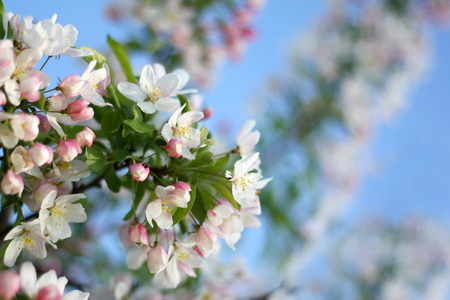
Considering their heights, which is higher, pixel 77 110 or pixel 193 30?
pixel 193 30

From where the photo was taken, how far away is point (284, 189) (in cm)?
176

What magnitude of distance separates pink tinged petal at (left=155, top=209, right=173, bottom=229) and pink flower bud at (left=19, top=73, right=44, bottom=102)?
176 millimetres

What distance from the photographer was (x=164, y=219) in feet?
1.62

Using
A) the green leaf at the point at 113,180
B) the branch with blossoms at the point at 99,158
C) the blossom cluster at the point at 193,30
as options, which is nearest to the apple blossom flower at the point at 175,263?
the branch with blossoms at the point at 99,158

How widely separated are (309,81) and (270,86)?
0.19 meters

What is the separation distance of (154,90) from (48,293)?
0.25 metres

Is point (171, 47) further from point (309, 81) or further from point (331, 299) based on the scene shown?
point (331, 299)

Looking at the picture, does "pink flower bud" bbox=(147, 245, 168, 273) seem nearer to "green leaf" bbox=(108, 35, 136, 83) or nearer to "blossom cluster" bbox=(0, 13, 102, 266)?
"blossom cluster" bbox=(0, 13, 102, 266)

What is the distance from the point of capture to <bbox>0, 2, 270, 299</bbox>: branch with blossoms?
43 centimetres

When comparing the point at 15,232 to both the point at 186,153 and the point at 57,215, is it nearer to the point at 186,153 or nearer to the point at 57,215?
the point at 57,215

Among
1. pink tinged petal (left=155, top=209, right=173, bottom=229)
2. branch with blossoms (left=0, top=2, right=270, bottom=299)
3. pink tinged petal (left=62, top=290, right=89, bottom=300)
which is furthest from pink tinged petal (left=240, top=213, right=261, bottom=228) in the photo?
pink tinged petal (left=62, top=290, right=89, bottom=300)

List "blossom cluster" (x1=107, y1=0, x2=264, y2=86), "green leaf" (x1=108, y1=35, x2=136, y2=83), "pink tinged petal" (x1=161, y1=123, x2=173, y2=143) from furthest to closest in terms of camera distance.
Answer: "blossom cluster" (x1=107, y1=0, x2=264, y2=86), "green leaf" (x1=108, y1=35, x2=136, y2=83), "pink tinged petal" (x1=161, y1=123, x2=173, y2=143)

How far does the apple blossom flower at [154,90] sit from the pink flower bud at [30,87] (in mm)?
107

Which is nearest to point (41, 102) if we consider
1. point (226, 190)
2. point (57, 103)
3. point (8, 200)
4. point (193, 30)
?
point (57, 103)
